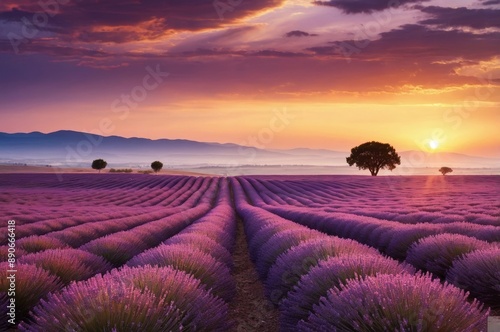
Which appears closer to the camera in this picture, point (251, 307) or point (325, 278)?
point (325, 278)

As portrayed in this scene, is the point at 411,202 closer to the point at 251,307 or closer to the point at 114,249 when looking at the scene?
the point at 114,249

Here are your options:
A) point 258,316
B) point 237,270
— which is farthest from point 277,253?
point 237,270

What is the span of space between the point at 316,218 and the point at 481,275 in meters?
10.0

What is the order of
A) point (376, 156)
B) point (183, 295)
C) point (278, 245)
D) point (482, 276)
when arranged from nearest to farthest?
point (183, 295) → point (482, 276) → point (278, 245) → point (376, 156)

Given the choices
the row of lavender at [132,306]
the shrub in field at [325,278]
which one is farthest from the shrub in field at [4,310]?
the shrub in field at [325,278]

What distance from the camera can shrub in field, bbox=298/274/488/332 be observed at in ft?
8.82

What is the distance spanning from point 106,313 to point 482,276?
12.9 ft

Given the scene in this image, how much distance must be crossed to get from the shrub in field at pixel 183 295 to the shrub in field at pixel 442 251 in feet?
12.0

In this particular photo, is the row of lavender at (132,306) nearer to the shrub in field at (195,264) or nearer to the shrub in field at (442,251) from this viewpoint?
the shrub in field at (195,264)

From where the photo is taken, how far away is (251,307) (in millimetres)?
6445

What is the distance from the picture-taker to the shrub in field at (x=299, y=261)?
5172 millimetres

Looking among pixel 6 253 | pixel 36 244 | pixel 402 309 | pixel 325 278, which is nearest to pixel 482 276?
pixel 325 278

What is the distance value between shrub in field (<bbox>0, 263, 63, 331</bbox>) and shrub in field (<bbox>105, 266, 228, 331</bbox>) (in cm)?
140

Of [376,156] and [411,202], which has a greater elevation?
[376,156]
